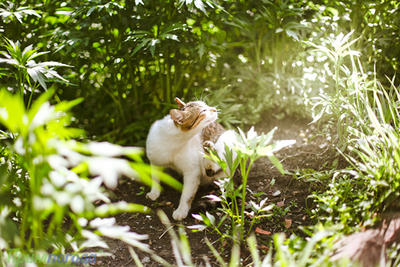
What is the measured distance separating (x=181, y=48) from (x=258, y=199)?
1.13m

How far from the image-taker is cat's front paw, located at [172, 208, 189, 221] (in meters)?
2.18

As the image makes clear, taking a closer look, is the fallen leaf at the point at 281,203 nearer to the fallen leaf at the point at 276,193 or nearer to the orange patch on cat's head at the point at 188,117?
the fallen leaf at the point at 276,193

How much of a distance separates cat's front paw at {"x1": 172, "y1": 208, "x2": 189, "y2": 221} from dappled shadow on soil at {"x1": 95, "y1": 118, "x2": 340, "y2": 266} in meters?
0.03

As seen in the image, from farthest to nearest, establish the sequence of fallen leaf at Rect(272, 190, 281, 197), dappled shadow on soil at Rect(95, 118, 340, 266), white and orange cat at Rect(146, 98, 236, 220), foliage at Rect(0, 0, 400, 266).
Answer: fallen leaf at Rect(272, 190, 281, 197) → white and orange cat at Rect(146, 98, 236, 220) → dappled shadow on soil at Rect(95, 118, 340, 266) → foliage at Rect(0, 0, 400, 266)

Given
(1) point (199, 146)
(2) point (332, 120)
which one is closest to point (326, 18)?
(2) point (332, 120)

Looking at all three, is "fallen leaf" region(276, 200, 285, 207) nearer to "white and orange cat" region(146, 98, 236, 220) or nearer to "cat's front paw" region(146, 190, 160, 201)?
"white and orange cat" region(146, 98, 236, 220)

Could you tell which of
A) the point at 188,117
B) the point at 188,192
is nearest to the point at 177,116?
the point at 188,117

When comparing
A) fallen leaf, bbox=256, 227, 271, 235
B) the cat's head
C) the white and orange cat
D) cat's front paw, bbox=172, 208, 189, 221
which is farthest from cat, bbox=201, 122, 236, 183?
fallen leaf, bbox=256, 227, 271, 235

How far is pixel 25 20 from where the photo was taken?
2432 mm

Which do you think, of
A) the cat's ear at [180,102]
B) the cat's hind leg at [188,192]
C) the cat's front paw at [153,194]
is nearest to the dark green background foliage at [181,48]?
the cat's ear at [180,102]

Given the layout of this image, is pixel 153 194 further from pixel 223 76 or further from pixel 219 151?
pixel 223 76

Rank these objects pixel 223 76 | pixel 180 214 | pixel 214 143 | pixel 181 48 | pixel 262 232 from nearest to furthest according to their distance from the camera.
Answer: pixel 262 232
pixel 180 214
pixel 214 143
pixel 181 48
pixel 223 76

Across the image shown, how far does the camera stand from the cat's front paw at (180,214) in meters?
2.18

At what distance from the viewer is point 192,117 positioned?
2041mm
